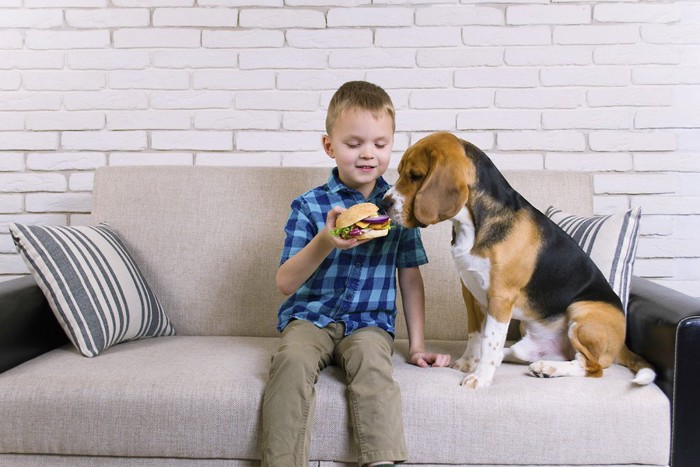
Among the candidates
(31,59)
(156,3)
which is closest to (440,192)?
(156,3)

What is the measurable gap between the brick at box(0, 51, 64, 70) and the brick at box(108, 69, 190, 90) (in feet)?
0.88

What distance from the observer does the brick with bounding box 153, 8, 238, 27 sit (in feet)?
10.8

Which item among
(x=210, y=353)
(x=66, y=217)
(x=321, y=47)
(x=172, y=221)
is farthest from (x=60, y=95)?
(x=210, y=353)

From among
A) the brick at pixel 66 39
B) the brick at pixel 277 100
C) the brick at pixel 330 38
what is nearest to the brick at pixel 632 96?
the brick at pixel 330 38

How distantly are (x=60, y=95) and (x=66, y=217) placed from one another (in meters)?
0.58

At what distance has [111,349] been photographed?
2482 mm

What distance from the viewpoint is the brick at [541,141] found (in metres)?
3.29

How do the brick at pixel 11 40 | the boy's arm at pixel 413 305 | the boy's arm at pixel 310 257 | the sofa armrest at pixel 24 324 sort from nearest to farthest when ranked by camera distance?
1. the boy's arm at pixel 310 257
2. the sofa armrest at pixel 24 324
3. the boy's arm at pixel 413 305
4. the brick at pixel 11 40

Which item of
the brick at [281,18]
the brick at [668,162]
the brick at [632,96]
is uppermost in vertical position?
the brick at [281,18]

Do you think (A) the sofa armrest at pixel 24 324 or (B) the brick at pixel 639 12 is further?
(B) the brick at pixel 639 12

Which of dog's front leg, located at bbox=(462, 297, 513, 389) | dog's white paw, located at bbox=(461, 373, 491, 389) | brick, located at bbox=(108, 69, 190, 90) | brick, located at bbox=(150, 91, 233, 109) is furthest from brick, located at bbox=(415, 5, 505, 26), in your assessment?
dog's white paw, located at bbox=(461, 373, 491, 389)

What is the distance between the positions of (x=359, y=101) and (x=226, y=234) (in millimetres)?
850

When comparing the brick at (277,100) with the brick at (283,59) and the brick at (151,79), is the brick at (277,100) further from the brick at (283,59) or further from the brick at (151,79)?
the brick at (151,79)

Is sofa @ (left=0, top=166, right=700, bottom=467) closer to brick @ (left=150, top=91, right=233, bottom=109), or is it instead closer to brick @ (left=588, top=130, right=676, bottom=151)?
brick @ (left=588, top=130, right=676, bottom=151)
